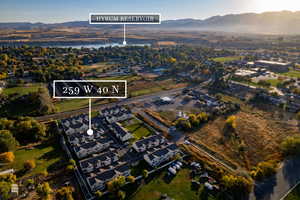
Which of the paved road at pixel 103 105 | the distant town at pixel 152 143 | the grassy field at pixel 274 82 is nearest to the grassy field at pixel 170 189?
the distant town at pixel 152 143

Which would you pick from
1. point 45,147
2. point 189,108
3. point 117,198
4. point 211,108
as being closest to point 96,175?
point 117,198

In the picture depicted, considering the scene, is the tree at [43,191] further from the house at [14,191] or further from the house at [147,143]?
the house at [147,143]

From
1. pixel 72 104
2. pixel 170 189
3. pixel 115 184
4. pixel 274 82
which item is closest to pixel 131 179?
pixel 115 184

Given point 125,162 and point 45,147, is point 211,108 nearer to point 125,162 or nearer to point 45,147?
point 125,162

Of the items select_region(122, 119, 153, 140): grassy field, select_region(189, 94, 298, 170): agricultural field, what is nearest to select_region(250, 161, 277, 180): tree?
select_region(189, 94, 298, 170): agricultural field

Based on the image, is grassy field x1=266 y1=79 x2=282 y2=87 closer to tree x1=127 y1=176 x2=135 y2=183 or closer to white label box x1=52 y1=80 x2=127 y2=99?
white label box x1=52 y1=80 x2=127 y2=99
